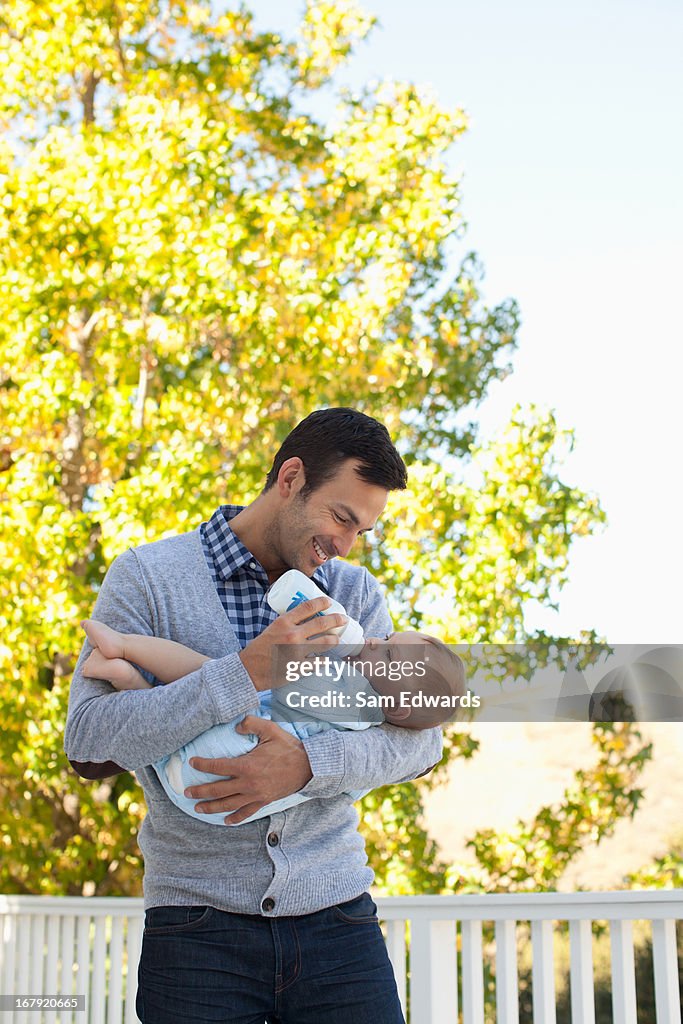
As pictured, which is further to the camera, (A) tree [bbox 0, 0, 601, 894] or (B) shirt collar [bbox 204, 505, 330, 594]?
(A) tree [bbox 0, 0, 601, 894]

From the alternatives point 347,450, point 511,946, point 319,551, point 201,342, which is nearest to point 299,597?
point 319,551

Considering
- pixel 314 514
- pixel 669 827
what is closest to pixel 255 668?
pixel 314 514

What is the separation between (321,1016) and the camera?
1175 millimetres

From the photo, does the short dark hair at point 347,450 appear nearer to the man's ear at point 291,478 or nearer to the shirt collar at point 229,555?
the man's ear at point 291,478

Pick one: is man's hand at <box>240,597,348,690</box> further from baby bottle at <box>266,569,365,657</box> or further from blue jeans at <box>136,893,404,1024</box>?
blue jeans at <box>136,893,404,1024</box>

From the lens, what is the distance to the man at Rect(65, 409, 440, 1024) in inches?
44.4

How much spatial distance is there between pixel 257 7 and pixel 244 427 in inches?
79.8

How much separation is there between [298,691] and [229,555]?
25cm

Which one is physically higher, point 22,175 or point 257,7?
point 257,7

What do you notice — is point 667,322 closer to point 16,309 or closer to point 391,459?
point 16,309

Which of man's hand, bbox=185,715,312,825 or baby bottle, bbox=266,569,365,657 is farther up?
baby bottle, bbox=266,569,365,657

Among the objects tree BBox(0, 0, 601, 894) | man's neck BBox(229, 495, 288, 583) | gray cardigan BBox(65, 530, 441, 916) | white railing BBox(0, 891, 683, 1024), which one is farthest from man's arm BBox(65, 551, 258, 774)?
tree BBox(0, 0, 601, 894)

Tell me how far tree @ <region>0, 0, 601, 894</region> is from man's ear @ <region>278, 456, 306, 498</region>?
2.20 m

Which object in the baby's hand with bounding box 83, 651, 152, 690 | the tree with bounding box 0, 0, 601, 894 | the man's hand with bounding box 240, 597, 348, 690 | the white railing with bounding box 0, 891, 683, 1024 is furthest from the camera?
the tree with bounding box 0, 0, 601, 894
